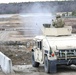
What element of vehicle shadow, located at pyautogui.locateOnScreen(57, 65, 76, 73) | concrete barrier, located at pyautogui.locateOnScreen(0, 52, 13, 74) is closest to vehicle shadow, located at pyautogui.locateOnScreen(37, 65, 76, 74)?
vehicle shadow, located at pyautogui.locateOnScreen(57, 65, 76, 73)

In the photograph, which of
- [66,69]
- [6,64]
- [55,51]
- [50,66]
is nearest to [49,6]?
[66,69]

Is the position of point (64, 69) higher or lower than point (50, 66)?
lower

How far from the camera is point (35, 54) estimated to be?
1669 cm

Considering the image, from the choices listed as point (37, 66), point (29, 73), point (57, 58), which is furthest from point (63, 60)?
point (37, 66)

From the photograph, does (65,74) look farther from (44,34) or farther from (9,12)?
(9,12)

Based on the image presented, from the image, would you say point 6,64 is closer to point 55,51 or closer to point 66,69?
point 55,51

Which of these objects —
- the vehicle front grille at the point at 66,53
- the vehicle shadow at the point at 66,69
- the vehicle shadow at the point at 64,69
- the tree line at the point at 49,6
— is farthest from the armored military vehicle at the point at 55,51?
the tree line at the point at 49,6

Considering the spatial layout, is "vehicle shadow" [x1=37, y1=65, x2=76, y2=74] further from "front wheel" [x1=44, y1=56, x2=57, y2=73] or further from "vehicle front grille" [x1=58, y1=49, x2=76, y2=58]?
"vehicle front grille" [x1=58, y1=49, x2=76, y2=58]

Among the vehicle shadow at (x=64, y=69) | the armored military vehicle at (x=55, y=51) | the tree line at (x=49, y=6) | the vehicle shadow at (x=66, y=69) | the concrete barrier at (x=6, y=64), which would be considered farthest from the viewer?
the tree line at (x=49, y=6)

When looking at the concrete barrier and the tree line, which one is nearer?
the concrete barrier

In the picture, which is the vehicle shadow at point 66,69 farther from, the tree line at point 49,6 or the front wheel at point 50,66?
the tree line at point 49,6

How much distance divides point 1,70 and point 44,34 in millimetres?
2464

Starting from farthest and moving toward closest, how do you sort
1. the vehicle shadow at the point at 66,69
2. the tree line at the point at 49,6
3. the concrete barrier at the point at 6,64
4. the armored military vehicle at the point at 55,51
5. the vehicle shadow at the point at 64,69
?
1. the tree line at the point at 49,6
2. the vehicle shadow at the point at 66,69
3. the vehicle shadow at the point at 64,69
4. the concrete barrier at the point at 6,64
5. the armored military vehicle at the point at 55,51

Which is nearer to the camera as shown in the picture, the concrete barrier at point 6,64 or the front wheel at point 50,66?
the front wheel at point 50,66
